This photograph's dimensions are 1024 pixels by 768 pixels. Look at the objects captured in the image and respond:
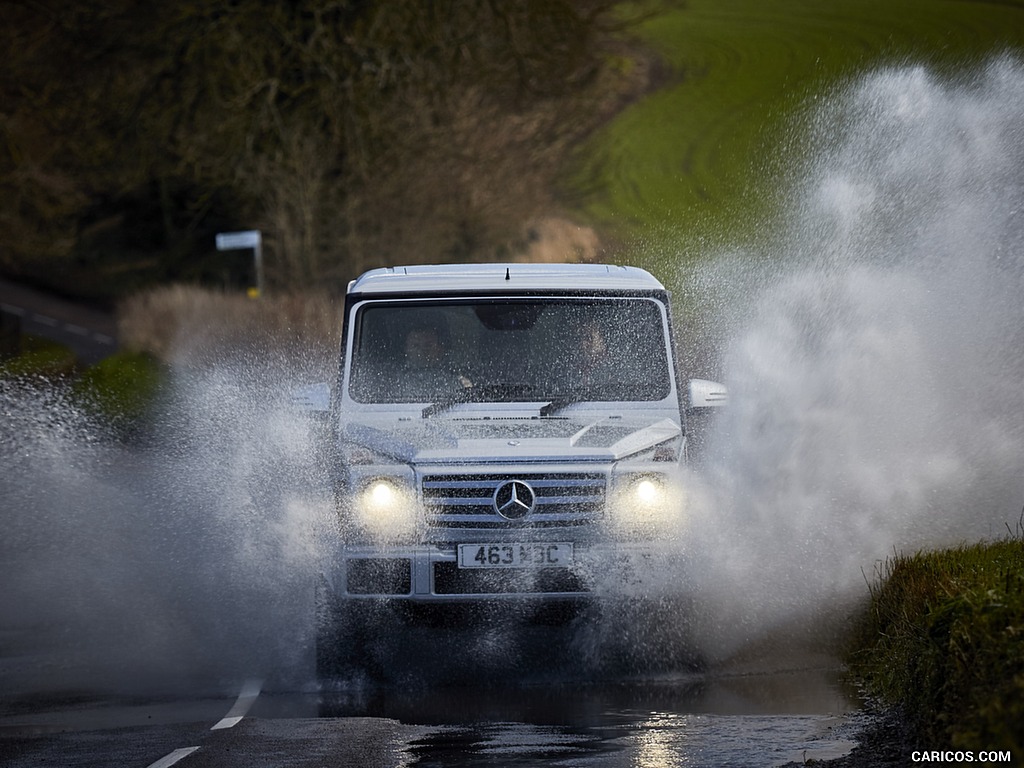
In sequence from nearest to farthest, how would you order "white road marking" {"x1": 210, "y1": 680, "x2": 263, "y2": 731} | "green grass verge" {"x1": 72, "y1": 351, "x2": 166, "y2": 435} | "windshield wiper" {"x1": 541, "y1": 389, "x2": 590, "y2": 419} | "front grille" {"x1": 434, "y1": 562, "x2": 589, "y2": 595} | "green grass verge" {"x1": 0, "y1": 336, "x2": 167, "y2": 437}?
"white road marking" {"x1": 210, "y1": 680, "x2": 263, "y2": 731} < "front grille" {"x1": 434, "y1": 562, "x2": 589, "y2": 595} < "windshield wiper" {"x1": 541, "y1": 389, "x2": 590, "y2": 419} < "green grass verge" {"x1": 72, "y1": 351, "x2": 166, "y2": 435} < "green grass verge" {"x1": 0, "y1": 336, "x2": 167, "y2": 437}

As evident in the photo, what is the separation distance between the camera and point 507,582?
9.92m

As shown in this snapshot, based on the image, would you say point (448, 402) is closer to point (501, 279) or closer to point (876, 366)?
point (501, 279)

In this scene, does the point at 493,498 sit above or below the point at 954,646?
above

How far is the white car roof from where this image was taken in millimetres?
11086

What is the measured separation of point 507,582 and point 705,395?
6.25 ft

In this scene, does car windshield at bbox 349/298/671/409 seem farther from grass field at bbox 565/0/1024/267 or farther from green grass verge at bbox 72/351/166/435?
grass field at bbox 565/0/1024/267

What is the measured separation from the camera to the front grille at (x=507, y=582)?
991 cm

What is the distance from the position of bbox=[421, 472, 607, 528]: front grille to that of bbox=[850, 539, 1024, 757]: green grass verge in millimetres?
1727

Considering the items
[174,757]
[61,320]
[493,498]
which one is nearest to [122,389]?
[61,320]

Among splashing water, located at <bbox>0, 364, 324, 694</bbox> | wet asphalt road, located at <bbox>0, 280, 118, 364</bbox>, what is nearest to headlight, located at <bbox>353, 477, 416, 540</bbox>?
splashing water, located at <bbox>0, 364, 324, 694</bbox>

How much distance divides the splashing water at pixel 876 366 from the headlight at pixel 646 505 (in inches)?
19.1

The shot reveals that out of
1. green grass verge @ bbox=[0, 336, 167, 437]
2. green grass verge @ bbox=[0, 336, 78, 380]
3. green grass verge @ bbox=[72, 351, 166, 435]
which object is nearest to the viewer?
green grass verge @ bbox=[72, 351, 166, 435]

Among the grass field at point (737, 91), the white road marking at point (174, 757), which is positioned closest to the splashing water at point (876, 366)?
the white road marking at point (174, 757)

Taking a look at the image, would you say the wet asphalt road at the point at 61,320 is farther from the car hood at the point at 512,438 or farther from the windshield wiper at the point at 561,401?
the car hood at the point at 512,438
